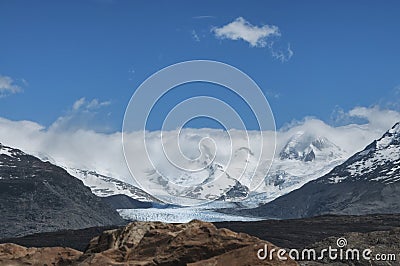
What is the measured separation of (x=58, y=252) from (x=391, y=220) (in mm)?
128468

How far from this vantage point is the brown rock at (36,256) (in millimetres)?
21141

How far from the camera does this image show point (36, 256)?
21.8 m

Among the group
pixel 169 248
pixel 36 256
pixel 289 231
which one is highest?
pixel 289 231

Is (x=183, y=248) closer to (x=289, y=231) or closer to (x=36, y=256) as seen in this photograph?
(x=36, y=256)

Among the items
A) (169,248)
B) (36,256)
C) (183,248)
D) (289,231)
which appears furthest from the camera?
(289,231)

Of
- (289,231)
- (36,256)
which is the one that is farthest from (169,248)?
(289,231)

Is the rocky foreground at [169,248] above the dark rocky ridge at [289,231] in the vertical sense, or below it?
below

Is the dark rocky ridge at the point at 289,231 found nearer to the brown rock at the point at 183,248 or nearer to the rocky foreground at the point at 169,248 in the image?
the rocky foreground at the point at 169,248

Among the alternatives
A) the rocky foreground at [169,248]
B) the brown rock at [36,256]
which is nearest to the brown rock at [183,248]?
the rocky foreground at [169,248]

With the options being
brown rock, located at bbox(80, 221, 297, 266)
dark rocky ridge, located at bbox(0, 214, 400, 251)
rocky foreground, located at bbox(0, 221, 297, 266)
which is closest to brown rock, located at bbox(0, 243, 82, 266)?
rocky foreground, located at bbox(0, 221, 297, 266)

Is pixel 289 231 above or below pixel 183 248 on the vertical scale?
above

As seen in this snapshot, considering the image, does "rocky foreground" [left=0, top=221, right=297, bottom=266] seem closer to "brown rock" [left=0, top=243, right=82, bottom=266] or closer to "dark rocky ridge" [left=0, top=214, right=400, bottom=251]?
"brown rock" [left=0, top=243, right=82, bottom=266]

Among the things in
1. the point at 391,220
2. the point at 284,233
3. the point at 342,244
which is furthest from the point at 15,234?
the point at 342,244

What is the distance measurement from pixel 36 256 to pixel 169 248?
610 cm
